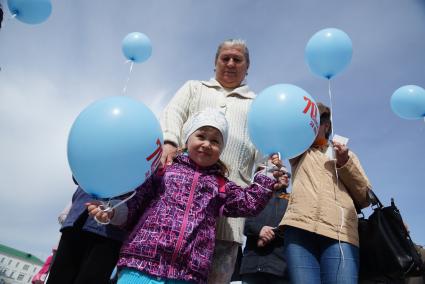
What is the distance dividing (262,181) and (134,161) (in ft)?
2.48

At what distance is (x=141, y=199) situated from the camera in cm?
171

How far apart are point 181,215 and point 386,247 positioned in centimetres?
145

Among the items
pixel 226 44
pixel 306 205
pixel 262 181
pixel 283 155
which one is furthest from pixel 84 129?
pixel 306 205

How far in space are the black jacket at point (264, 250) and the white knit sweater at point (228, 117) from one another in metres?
0.81

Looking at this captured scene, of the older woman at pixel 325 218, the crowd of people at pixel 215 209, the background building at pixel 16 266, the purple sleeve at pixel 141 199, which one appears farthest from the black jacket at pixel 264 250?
the background building at pixel 16 266

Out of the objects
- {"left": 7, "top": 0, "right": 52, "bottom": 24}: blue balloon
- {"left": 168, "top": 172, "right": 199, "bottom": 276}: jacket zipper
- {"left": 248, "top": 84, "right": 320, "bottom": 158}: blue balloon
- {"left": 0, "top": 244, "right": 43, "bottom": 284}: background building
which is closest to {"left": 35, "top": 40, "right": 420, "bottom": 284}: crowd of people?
{"left": 168, "top": 172, "right": 199, "bottom": 276}: jacket zipper

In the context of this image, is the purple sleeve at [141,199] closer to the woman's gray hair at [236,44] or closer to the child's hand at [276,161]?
the child's hand at [276,161]

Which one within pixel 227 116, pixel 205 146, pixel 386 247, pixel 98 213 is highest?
pixel 227 116

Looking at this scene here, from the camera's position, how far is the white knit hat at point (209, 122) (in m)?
1.85

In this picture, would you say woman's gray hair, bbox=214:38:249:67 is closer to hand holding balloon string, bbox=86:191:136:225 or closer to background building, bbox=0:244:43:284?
hand holding balloon string, bbox=86:191:136:225

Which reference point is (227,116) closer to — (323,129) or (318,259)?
(323,129)

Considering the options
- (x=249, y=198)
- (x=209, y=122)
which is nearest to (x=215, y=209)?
(x=249, y=198)

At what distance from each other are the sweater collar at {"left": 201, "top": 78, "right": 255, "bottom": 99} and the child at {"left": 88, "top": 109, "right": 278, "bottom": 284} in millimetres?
394

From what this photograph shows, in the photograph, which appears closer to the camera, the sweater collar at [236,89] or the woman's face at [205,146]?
the woman's face at [205,146]
